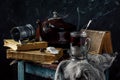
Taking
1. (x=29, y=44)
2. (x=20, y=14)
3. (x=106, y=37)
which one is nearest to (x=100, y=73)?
(x=106, y=37)

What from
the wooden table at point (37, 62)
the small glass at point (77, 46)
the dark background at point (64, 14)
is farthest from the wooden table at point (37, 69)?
the dark background at point (64, 14)

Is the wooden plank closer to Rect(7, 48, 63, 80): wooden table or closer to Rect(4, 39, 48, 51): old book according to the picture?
Rect(7, 48, 63, 80): wooden table

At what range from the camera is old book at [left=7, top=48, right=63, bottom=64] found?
74.7 inches

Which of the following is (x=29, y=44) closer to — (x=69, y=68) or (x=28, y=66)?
Answer: (x=28, y=66)

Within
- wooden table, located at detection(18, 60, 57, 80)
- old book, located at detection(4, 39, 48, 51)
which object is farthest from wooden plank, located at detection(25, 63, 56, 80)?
old book, located at detection(4, 39, 48, 51)

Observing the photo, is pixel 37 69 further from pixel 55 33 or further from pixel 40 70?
pixel 55 33

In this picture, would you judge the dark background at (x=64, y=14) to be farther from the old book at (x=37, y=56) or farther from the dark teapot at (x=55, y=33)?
the old book at (x=37, y=56)

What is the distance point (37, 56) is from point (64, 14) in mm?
561

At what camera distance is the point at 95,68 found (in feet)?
5.84

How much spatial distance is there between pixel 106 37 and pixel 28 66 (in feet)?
1.63

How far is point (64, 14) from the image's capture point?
238 centimetres

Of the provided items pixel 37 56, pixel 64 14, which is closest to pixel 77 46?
pixel 37 56

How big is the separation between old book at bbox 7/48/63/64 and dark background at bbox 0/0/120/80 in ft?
1.42

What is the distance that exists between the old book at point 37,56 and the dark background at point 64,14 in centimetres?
43
